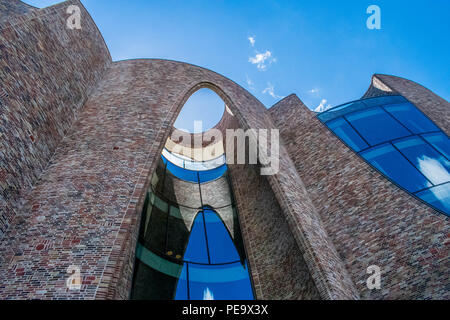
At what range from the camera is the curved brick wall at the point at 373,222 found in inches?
244

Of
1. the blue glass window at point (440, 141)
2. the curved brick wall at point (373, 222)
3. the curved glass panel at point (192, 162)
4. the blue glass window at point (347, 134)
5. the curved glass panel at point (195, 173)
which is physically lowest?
the curved brick wall at point (373, 222)

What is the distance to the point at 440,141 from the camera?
970 cm

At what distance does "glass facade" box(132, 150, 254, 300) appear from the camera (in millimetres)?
8250

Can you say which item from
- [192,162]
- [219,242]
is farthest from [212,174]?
[219,242]

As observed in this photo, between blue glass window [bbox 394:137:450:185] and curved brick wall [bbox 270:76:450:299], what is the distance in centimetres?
151

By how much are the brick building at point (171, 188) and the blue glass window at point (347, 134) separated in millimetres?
66

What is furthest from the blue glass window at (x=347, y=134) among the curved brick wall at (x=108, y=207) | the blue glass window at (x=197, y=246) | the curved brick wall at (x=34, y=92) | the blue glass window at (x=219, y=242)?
the curved brick wall at (x=34, y=92)

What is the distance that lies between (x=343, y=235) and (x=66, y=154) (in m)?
7.50

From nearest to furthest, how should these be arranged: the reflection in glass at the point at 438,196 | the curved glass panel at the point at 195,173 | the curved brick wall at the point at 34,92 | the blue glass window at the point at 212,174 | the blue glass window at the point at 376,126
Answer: the curved brick wall at the point at 34,92 < the reflection in glass at the point at 438,196 < the blue glass window at the point at 376,126 < the curved glass panel at the point at 195,173 < the blue glass window at the point at 212,174

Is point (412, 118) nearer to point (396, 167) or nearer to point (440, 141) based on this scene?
point (440, 141)

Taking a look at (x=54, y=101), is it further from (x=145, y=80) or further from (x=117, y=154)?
(x=145, y=80)

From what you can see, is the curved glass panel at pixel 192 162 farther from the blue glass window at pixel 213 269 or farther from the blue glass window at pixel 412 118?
the blue glass window at pixel 412 118

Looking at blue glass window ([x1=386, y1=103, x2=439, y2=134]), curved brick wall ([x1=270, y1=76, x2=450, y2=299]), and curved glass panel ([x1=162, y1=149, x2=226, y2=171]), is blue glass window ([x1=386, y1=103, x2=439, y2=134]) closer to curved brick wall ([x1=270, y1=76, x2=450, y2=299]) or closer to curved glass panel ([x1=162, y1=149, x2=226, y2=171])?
curved brick wall ([x1=270, y1=76, x2=450, y2=299])

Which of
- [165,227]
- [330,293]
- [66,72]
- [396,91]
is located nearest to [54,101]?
[66,72]
